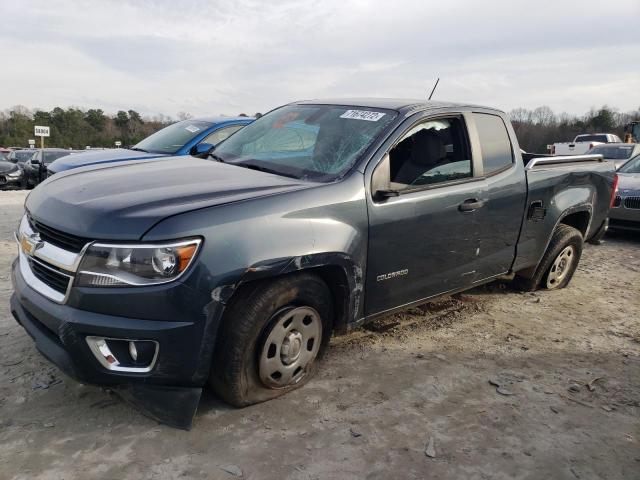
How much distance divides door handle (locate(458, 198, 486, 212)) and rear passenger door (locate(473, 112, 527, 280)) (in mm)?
60

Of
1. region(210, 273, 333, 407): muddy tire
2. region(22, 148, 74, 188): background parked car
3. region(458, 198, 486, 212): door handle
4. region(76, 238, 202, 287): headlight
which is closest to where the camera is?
region(76, 238, 202, 287): headlight

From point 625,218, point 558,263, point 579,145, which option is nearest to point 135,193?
point 558,263

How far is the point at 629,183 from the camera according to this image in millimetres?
8250

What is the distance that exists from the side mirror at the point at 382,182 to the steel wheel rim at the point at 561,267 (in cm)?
265

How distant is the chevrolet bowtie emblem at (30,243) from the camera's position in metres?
2.64

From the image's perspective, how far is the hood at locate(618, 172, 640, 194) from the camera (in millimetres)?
8078

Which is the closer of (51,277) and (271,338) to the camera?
(51,277)

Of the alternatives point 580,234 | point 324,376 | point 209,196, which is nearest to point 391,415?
point 324,376

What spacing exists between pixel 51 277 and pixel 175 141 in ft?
16.0

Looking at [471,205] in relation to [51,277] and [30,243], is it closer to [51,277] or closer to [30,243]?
[51,277]

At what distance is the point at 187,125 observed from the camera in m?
7.57

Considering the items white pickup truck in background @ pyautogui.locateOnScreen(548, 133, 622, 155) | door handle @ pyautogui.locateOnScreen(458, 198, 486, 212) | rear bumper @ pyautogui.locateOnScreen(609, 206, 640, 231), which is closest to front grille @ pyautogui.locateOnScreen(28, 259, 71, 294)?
door handle @ pyautogui.locateOnScreen(458, 198, 486, 212)

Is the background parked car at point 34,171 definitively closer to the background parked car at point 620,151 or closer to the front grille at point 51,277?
the front grille at point 51,277

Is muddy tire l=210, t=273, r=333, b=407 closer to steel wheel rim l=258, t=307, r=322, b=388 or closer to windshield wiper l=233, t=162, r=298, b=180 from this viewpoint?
steel wheel rim l=258, t=307, r=322, b=388
